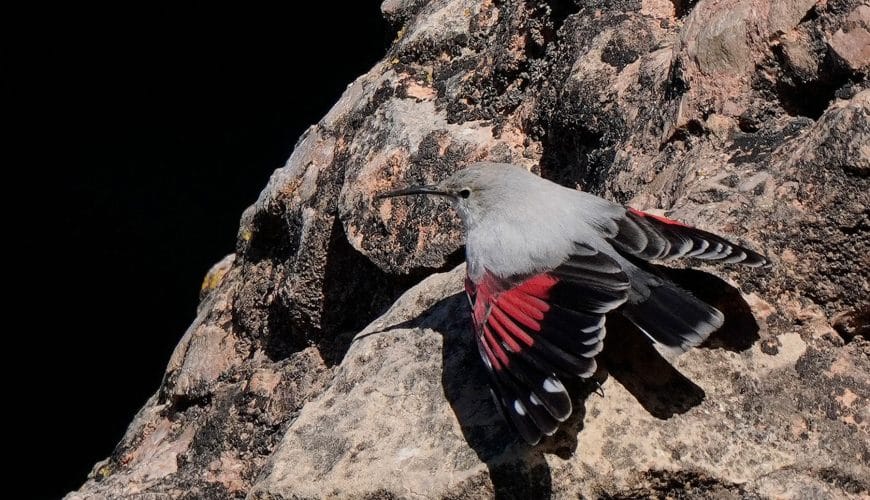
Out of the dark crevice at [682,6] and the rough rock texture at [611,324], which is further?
the dark crevice at [682,6]

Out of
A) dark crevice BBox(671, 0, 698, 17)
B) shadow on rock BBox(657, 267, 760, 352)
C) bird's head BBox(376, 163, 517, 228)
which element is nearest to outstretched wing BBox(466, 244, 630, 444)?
shadow on rock BBox(657, 267, 760, 352)

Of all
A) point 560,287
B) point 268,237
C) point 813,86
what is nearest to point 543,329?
point 560,287

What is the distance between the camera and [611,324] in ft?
8.61

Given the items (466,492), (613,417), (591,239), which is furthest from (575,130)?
(466,492)

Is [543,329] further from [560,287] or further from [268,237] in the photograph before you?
[268,237]

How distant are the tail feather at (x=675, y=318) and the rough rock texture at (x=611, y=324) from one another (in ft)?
0.33

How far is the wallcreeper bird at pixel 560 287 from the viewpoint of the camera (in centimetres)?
229

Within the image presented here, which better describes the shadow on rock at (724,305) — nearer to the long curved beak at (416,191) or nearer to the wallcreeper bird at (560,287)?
the wallcreeper bird at (560,287)

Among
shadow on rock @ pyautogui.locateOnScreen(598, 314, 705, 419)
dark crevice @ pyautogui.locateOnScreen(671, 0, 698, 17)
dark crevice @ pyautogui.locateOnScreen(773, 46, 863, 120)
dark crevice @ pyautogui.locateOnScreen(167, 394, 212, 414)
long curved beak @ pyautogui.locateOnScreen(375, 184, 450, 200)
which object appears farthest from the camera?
dark crevice @ pyautogui.locateOnScreen(167, 394, 212, 414)

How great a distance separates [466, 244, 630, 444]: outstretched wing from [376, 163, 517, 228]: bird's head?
379 millimetres

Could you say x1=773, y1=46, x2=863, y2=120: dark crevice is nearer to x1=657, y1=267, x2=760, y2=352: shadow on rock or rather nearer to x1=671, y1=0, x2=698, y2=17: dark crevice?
x1=671, y1=0, x2=698, y2=17: dark crevice

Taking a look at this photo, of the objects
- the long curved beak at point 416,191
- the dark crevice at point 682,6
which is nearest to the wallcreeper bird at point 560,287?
the long curved beak at point 416,191

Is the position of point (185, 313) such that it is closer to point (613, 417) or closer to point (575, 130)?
point (575, 130)

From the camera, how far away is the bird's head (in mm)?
2980
